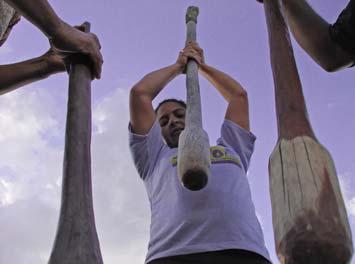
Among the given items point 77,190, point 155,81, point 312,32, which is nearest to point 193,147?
point 77,190

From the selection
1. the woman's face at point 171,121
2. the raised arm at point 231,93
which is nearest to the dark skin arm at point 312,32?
the raised arm at point 231,93

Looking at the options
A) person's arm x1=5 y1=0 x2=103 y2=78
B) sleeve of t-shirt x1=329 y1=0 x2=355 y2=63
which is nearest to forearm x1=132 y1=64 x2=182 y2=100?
person's arm x1=5 y1=0 x2=103 y2=78

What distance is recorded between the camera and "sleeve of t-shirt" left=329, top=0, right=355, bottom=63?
3.05 feet

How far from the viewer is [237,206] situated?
9.00 ft

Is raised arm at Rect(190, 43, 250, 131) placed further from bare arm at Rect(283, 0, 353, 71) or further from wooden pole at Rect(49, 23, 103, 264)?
bare arm at Rect(283, 0, 353, 71)

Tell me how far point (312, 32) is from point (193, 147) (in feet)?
1.38

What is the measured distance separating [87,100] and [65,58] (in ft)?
1.02

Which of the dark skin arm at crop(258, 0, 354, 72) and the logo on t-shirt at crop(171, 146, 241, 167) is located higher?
the logo on t-shirt at crop(171, 146, 241, 167)

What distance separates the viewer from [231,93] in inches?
145

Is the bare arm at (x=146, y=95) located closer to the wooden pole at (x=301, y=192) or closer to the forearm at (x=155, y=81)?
the forearm at (x=155, y=81)

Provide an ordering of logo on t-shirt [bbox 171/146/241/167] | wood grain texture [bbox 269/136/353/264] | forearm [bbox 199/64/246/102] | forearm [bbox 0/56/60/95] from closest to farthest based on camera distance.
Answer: wood grain texture [bbox 269/136/353/264] → forearm [bbox 0/56/60/95] → logo on t-shirt [bbox 171/146/241/167] → forearm [bbox 199/64/246/102]

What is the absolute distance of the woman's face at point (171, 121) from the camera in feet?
11.6

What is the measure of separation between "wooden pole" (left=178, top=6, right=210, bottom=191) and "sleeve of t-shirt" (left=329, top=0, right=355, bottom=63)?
1.24ft

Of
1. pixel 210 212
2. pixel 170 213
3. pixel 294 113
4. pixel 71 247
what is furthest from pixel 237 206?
pixel 294 113
